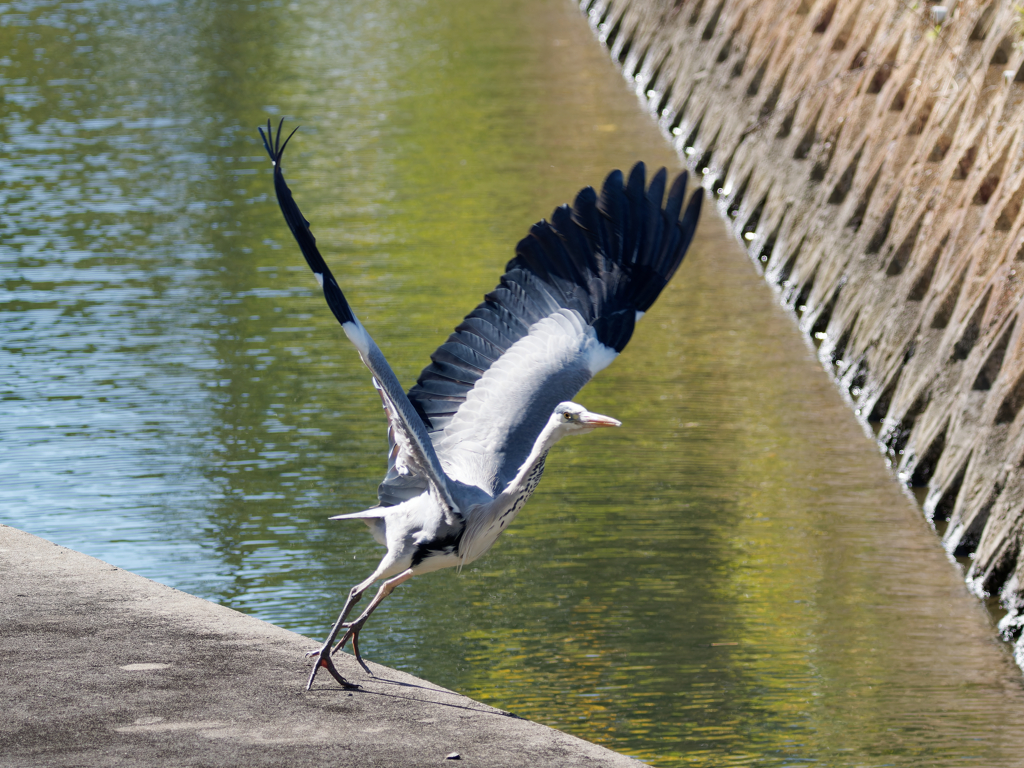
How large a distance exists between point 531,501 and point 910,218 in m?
3.85

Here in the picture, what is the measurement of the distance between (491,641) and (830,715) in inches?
69.2

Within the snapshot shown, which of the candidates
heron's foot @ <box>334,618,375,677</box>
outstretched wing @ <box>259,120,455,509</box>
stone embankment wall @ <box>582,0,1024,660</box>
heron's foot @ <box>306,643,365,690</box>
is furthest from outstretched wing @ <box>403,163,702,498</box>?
stone embankment wall @ <box>582,0,1024,660</box>

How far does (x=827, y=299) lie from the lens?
504 inches

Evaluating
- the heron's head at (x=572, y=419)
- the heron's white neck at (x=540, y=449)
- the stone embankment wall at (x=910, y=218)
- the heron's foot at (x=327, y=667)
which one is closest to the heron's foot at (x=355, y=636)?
the heron's foot at (x=327, y=667)

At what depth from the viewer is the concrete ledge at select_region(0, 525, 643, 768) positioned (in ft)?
16.1

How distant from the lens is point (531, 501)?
9.68 meters

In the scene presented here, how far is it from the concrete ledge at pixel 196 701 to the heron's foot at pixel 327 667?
1.4 inches

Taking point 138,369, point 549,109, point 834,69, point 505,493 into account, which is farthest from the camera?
point 549,109

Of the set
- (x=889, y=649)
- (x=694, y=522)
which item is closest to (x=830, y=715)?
(x=889, y=649)

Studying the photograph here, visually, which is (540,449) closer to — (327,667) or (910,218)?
(327,667)

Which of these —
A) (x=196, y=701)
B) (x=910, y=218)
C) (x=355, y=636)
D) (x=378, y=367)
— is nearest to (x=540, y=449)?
(x=378, y=367)

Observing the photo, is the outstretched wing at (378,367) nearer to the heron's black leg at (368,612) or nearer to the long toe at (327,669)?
the heron's black leg at (368,612)

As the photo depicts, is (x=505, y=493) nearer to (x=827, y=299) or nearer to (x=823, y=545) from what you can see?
(x=823, y=545)

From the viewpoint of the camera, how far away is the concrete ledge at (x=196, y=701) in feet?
16.1
